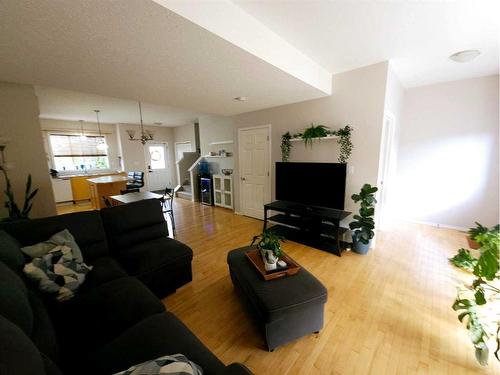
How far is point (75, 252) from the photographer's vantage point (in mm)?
1775

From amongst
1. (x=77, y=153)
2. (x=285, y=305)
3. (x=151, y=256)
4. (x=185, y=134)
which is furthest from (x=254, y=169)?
(x=77, y=153)

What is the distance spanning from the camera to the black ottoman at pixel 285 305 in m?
1.48

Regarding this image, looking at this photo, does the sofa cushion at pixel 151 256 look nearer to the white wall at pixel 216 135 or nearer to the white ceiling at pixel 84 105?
the white ceiling at pixel 84 105

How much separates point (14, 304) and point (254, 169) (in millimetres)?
3984

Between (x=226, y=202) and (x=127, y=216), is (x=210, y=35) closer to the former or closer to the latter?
(x=127, y=216)

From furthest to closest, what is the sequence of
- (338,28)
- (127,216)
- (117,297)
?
(127,216)
(338,28)
(117,297)

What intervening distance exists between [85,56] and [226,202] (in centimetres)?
440

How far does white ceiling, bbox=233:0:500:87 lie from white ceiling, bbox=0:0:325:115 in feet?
1.29

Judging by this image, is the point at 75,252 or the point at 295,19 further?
the point at 295,19

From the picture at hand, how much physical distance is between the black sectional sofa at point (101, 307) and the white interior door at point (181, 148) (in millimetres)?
6094

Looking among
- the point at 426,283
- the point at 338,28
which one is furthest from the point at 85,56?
the point at 426,283

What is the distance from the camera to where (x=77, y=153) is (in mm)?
6926

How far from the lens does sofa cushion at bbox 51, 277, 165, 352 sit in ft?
3.98

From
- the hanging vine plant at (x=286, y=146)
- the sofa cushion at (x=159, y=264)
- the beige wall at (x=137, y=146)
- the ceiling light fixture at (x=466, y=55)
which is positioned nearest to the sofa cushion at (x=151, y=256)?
the sofa cushion at (x=159, y=264)
